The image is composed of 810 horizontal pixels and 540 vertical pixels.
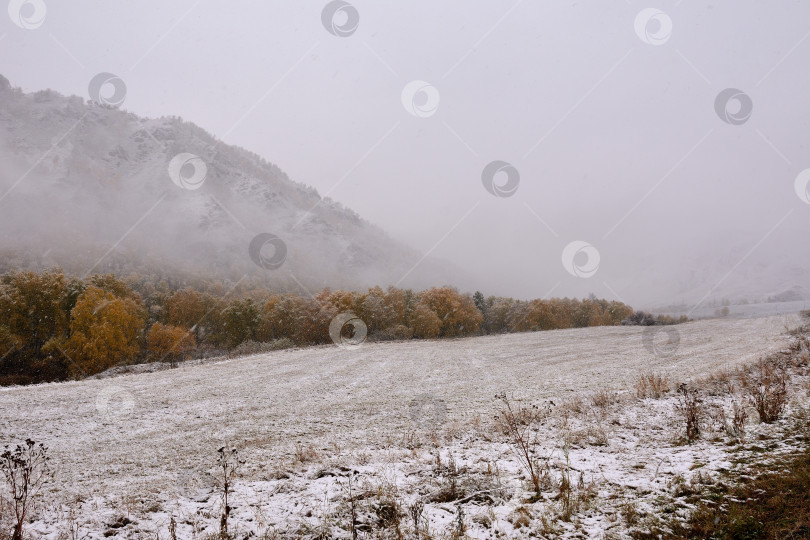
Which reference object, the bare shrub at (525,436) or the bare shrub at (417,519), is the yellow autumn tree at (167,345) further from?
the bare shrub at (417,519)

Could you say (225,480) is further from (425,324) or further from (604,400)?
(425,324)

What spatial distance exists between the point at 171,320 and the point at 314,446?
103 m

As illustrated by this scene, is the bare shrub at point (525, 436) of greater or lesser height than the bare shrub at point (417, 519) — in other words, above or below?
above

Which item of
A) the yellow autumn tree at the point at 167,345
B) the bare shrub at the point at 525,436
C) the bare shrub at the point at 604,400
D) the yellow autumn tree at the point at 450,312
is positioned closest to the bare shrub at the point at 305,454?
the bare shrub at the point at 525,436

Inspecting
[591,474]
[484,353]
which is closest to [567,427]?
[591,474]

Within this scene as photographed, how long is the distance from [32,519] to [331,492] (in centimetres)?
624

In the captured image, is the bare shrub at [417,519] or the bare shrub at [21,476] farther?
the bare shrub at [21,476]

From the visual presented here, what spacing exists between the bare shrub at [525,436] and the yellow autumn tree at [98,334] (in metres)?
61.8

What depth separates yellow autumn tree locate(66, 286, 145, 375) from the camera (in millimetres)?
51094

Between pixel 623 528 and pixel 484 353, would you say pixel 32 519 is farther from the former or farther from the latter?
pixel 484 353

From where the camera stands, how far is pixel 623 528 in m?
5.70

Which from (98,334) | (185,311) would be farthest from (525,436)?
(185,311)

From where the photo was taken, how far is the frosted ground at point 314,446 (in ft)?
23.7

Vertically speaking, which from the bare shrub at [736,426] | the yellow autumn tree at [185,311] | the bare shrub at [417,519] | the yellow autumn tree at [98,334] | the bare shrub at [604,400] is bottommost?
the bare shrub at [417,519]
